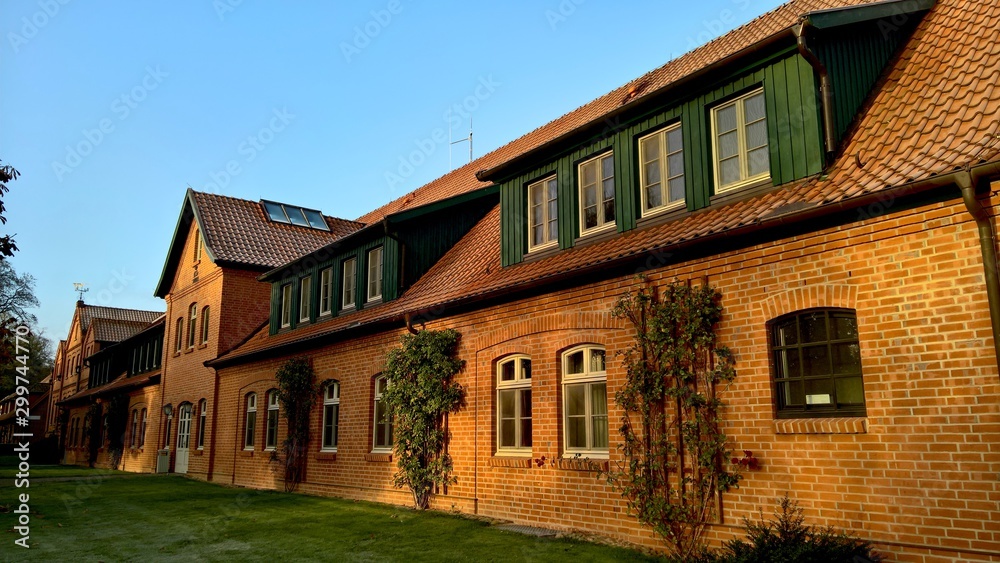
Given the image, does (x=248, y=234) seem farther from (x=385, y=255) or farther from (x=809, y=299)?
(x=809, y=299)

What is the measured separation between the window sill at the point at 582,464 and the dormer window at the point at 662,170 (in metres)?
3.46

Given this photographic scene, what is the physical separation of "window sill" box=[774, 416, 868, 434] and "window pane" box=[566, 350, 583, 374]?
3231 mm

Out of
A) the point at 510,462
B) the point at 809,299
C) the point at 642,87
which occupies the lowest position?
the point at 510,462

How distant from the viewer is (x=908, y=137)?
7.81 meters

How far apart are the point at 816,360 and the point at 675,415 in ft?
5.80

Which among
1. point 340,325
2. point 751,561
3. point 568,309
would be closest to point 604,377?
point 568,309

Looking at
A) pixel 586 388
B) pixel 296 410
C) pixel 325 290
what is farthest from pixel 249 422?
pixel 586 388

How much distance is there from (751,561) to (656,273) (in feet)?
12.2

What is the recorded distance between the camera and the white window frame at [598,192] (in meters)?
10.9

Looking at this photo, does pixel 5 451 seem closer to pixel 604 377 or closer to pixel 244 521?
pixel 244 521

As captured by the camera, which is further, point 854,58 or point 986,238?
point 854,58

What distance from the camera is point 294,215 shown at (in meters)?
27.2

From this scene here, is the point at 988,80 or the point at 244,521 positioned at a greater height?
the point at 988,80

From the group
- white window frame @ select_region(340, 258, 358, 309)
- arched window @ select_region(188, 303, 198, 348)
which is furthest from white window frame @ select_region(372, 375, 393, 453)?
arched window @ select_region(188, 303, 198, 348)
